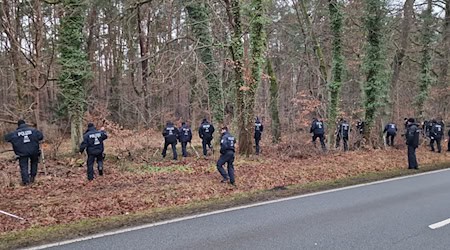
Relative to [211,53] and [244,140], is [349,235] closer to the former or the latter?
[244,140]

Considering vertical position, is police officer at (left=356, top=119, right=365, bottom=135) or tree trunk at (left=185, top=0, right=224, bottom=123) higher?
tree trunk at (left=185, top=0, right=224, bottom=123)

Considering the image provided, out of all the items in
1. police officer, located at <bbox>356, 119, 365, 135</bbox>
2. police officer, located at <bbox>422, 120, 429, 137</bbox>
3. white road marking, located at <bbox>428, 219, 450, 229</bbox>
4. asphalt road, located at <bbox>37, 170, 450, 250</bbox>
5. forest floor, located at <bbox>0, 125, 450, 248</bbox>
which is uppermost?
police officer, located at <bbox>356, 119, 365, 135</bbox>

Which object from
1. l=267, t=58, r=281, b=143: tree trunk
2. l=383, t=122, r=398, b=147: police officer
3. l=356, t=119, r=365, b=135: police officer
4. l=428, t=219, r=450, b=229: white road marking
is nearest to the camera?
l=428, t=219, r=450, b=229: white road marking

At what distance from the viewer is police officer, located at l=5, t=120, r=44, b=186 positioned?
10.4m

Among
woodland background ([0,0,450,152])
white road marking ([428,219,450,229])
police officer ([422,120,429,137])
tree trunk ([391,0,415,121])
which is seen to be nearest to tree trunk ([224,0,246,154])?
woodland background ([0,0,450,152])

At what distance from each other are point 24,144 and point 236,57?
334 inches

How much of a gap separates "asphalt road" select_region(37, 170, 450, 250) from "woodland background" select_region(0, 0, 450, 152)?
24.8ft

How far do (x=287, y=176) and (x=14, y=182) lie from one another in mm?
8345

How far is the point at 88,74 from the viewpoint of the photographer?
1692 cm

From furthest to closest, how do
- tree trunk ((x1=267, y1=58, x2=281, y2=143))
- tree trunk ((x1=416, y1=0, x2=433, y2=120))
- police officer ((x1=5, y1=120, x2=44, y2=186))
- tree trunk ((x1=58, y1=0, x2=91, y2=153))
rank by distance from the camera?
tree trunk ((x1=416, y1=0, x2=433, y2=120)), tree trunk ((x1=267, y1=58, x2=281, y2=143)), tree trunk ((x1=58, y1=0, x2=91, y2=153)), police officer ((x1=5, y1=120, x2=44, y2=186))

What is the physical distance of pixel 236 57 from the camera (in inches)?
593

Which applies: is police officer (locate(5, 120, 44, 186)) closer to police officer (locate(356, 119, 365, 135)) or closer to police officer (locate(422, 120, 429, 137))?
police officer (locate(356, 119, 365, 135))

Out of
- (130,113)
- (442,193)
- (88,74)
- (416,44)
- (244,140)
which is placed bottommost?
(442,193)

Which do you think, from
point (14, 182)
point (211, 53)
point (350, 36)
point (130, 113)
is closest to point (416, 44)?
point (350, 36)
